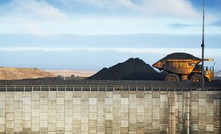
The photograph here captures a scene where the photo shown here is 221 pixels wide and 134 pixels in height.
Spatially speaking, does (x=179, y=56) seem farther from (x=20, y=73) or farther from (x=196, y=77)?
(x=20, y=73)

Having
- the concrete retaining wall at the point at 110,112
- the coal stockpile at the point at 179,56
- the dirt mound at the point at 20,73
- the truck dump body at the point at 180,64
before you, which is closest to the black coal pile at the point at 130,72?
the coal stockpile at the point at 179,56

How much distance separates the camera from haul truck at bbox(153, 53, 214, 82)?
49906 mm

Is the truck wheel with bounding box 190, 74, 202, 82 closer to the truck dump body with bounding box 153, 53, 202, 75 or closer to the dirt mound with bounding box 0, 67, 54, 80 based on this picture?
the truck dump body with bounding box 153, 53, 202, 75

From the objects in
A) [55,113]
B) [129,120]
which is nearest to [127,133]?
[129,120]

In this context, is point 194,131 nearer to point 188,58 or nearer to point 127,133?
point 127,133

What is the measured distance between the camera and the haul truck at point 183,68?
4991cm

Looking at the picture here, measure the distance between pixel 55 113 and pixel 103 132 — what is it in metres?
5.70

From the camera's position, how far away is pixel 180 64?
164ft

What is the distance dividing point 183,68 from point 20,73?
257 feet

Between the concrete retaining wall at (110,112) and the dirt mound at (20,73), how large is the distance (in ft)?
245

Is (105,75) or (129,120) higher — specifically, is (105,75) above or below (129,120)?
above

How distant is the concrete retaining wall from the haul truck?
11898 millimetres

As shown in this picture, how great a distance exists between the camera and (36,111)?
3619cm

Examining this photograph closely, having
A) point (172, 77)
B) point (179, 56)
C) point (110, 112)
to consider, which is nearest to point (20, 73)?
point (179, 56)
